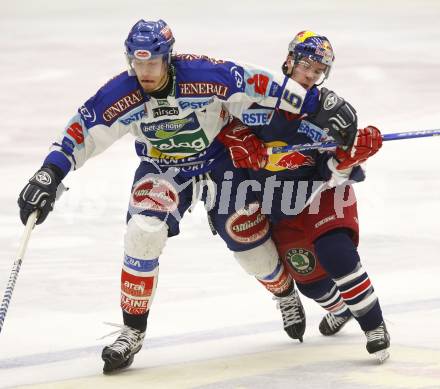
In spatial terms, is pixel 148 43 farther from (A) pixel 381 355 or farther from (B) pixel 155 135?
(A) pixel 381 355

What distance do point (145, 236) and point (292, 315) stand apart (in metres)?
0.72

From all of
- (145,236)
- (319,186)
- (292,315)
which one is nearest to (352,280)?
(319,186)

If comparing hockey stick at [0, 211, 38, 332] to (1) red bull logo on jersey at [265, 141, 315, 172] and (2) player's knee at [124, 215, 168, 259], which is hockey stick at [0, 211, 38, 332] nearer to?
(2) player's knee at [124, 215, 168, 259]

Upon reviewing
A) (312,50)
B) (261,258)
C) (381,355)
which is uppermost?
(312,50)

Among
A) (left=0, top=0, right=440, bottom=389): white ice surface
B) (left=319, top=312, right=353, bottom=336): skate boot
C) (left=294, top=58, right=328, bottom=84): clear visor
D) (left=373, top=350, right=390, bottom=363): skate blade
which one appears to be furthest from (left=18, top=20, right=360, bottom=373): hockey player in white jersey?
(left=373, top=350, right=390, bottom=363): skate blade

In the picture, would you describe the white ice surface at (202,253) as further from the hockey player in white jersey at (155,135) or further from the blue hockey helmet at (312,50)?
the blue hockey helmet at (312,50)

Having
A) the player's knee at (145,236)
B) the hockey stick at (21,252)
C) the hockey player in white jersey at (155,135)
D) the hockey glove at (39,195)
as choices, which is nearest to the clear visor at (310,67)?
the hockey player in white jersey at (155,135)

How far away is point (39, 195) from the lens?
3.61 m

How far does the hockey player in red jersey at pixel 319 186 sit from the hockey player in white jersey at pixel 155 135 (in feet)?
0.37

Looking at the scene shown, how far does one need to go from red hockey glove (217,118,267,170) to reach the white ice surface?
2.15 feet

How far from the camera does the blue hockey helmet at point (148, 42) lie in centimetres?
362

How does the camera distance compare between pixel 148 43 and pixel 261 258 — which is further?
pixel 261 258

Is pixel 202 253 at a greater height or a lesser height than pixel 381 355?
lesser

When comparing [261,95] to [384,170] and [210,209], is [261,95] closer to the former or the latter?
[210,209]
